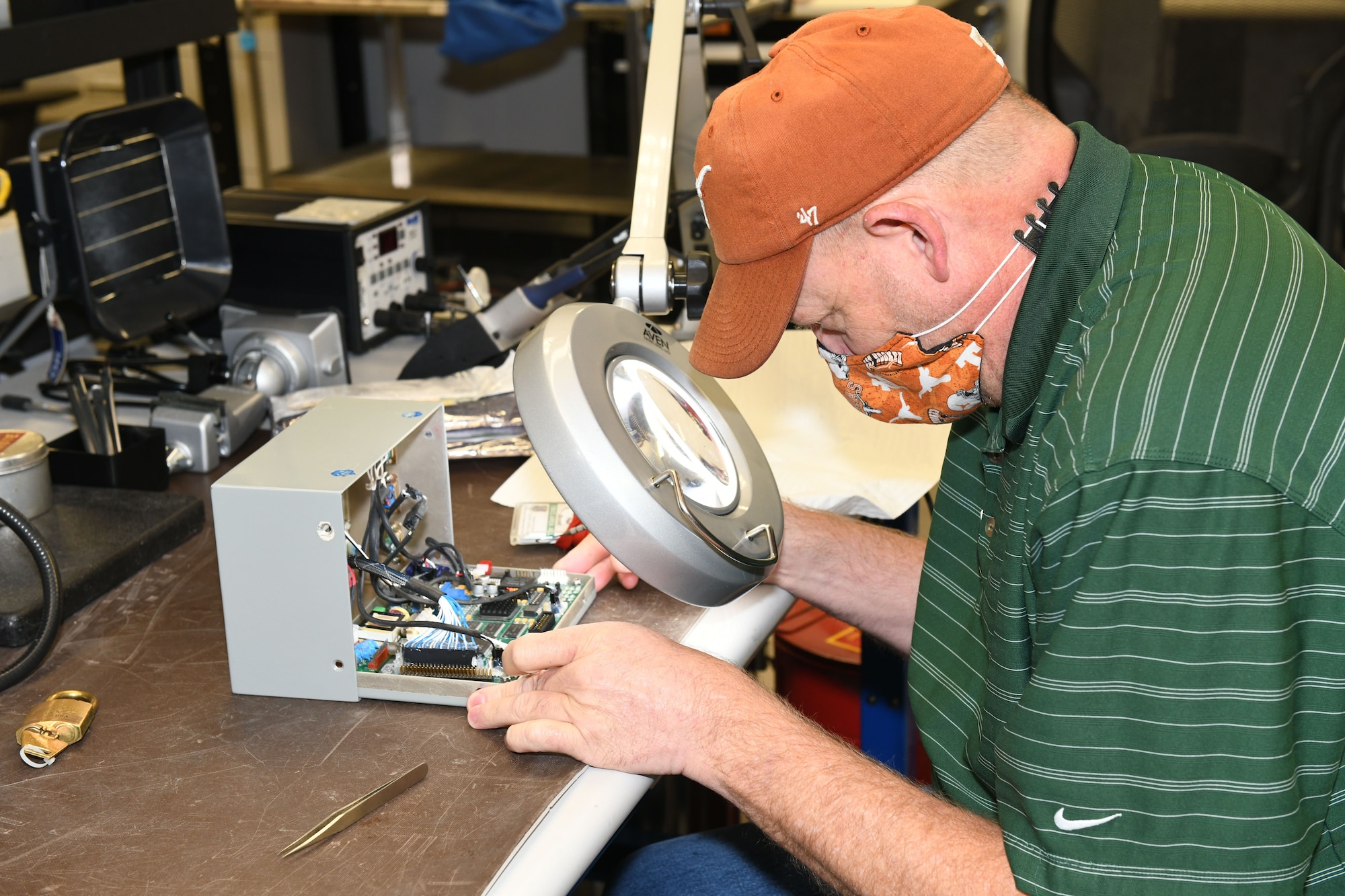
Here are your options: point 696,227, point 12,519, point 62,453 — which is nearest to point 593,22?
point 696,227

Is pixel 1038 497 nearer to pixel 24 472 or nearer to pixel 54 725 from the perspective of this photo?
pixel 54 725

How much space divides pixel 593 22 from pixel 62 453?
294 centimetres

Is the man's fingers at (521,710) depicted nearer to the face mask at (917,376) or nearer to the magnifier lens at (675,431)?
the magnifier lens at (675,431)

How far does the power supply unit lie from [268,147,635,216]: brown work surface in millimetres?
730

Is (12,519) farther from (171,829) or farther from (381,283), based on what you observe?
(381,283)

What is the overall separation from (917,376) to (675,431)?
0.22 metres

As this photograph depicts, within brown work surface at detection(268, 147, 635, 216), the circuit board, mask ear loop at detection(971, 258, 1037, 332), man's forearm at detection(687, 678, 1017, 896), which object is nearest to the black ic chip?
the circuit board

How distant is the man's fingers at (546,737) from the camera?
0.92m

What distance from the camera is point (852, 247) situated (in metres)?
0.93

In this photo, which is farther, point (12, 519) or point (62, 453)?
point (62, 453)

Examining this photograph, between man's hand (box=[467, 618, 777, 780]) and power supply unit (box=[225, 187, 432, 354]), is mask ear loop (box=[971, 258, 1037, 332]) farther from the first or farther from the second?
power supply unit (box=[225, 187, 432, 354])

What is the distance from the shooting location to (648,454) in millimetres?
971

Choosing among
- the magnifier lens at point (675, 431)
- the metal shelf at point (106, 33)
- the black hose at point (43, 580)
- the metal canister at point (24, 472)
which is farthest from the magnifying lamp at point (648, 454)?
the metal shelf at point (106, 33)

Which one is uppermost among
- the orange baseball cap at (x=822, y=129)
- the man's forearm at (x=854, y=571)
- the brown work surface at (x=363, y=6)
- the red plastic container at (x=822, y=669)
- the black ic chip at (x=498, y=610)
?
the brown work surface at (x=363, y=6)
